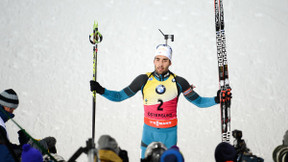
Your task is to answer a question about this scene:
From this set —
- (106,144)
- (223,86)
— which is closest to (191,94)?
(223,86)

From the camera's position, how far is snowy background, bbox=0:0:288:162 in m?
3.56

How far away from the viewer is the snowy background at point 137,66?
3.56 metres

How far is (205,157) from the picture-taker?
3.50 meters

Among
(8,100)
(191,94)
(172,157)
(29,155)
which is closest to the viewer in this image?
(172,157)

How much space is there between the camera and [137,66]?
3.56 metres

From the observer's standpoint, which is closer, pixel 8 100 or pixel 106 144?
pixel 106 144

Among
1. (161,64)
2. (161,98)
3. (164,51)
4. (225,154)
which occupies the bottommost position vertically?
(225,154)

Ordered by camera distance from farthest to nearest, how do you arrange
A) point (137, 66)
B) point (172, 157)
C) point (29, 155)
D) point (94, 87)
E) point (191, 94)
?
point (137, 66) < point (191, 94) < point (94, 87) < point (29, 155) < point (172, 157)

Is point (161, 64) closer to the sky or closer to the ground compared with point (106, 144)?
closer to the sky

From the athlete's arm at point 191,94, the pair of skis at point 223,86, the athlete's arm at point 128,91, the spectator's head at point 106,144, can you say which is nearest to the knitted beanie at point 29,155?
the spectator's head at point 106,144

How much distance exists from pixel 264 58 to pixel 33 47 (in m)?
3.02

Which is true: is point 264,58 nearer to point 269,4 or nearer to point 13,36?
point 269,4

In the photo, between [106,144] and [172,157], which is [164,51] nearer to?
[106,144]

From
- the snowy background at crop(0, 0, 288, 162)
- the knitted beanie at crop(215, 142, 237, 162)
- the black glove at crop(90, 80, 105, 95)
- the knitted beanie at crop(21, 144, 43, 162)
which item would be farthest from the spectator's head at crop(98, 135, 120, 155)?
the snowy background at crop(0, 0, 288, 162)
